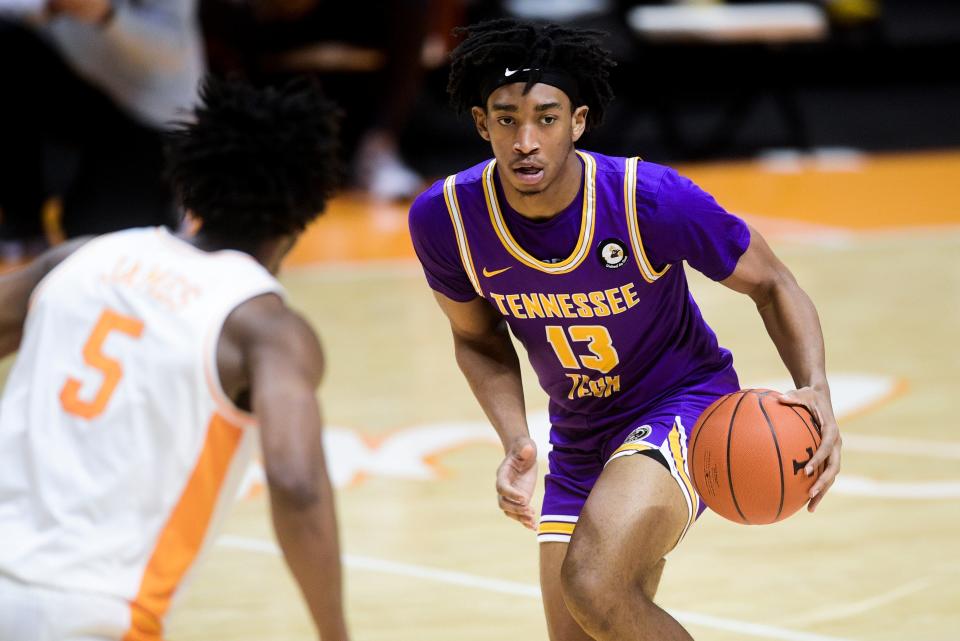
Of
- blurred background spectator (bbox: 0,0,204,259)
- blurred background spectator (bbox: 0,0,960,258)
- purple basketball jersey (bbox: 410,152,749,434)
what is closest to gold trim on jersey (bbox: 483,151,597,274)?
purple basketball jersey (bbox: 410,152,749,434)

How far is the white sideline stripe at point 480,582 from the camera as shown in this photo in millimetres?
4527

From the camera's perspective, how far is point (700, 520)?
5.65 metres

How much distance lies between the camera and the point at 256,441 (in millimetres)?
2879

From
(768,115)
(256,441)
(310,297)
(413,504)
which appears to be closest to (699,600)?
(413,504)

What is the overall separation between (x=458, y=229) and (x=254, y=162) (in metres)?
0.77

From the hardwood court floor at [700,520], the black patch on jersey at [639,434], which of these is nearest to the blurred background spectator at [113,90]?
the hardwood court floor at [700,520]

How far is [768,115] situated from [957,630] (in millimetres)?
12746

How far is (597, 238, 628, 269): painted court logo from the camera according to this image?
374 cm

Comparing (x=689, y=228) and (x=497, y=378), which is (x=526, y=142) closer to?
(x=689, y=228)

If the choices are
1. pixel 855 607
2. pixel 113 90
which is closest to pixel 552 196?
pixel 855 607

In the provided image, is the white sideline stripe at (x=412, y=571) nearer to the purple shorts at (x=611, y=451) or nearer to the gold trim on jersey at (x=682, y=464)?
the purple shorts at (x=611, y=451)

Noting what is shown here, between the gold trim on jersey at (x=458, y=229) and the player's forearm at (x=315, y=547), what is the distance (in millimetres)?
1211

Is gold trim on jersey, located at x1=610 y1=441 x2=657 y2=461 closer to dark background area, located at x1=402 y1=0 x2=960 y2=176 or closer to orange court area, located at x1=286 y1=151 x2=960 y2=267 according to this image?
orange court area, located at x1=286 y1=151 x2=960 y2=267

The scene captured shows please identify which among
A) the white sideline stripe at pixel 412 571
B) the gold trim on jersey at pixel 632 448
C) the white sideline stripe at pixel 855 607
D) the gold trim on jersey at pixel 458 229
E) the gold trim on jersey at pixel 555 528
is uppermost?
the gold trim on jersey at pixel 458 229
